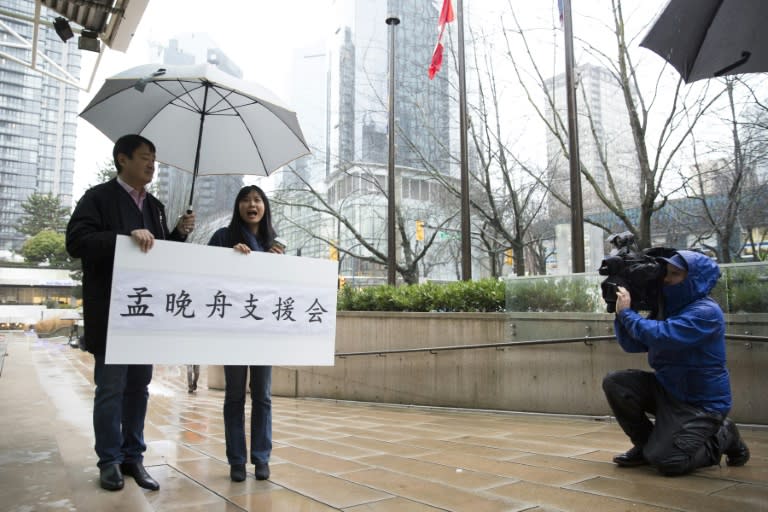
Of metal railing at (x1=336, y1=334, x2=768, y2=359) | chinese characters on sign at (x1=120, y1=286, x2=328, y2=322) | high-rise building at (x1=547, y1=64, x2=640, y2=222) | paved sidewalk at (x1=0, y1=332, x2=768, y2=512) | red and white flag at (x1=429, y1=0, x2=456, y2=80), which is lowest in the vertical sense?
paved sidewalk at (x1=0, y1=332, x2=768, y2=512)

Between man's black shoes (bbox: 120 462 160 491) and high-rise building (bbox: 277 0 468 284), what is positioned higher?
high-rise building (bbox: 277 0 468 284)

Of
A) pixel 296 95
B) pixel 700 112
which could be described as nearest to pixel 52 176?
pixel 296 95

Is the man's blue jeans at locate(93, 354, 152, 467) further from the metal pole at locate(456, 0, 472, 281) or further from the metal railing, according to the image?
the metal pole at locate(456, 0, 472, 281)

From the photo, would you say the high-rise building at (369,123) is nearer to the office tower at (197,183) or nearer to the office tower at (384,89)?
the office tower at (384,89)

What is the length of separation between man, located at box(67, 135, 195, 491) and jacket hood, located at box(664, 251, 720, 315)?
122 inches

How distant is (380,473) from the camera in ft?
11.2

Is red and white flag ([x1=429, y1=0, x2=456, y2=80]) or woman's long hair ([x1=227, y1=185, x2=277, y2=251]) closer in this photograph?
woman's long hair ([x1=227, y1=185, x2=277, y2=251])

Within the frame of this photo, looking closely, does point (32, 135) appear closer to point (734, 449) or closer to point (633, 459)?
point (633, 459)

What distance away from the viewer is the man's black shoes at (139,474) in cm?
288

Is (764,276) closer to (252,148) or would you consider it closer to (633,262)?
(633,262)

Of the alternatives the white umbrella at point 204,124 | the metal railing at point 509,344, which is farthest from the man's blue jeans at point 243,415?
the metal railing at point 509,344

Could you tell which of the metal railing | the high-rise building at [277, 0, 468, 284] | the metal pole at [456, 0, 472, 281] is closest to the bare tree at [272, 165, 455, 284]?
the high-rise building at [277, 0, 468, 284]

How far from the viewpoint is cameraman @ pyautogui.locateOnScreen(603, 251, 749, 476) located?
313 cm

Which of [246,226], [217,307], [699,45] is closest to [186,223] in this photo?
[246,226]
